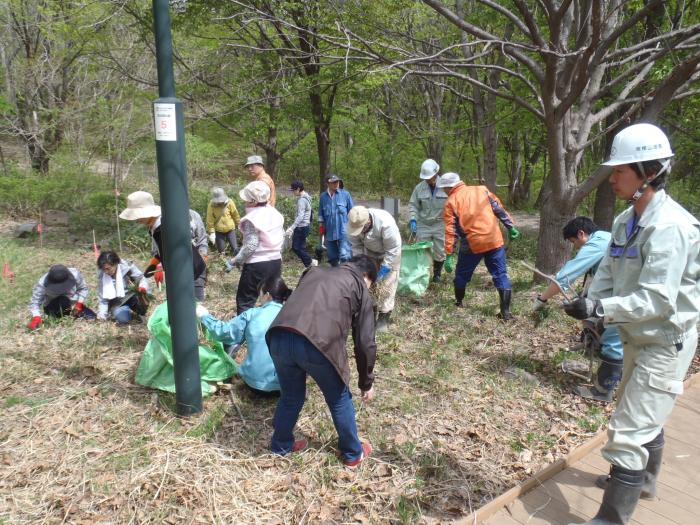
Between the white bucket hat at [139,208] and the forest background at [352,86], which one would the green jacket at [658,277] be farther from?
the white bucket hat at [139,208]

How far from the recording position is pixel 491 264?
6.32 meters

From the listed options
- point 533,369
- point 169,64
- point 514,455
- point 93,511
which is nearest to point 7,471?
point 93,511

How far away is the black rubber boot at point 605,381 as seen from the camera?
4309mm

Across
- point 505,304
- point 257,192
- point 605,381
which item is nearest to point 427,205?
point 505,304

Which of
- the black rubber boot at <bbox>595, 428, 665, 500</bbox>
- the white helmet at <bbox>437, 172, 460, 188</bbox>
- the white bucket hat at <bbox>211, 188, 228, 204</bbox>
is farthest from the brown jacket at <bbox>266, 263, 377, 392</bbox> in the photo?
the white bucket hat at <bbox>211, 188, 228, 204</bbox>

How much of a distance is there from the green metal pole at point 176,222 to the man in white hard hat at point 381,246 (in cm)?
209

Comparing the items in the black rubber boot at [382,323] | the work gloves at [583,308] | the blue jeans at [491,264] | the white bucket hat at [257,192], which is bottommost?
the black rubber boot at [382,323]

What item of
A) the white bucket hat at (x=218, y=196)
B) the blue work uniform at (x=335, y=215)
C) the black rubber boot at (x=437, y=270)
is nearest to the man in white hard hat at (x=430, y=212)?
the black rubber boot at (x=437, y=270)

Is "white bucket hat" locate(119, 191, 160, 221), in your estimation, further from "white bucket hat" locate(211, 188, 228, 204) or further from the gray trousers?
the gray trousers

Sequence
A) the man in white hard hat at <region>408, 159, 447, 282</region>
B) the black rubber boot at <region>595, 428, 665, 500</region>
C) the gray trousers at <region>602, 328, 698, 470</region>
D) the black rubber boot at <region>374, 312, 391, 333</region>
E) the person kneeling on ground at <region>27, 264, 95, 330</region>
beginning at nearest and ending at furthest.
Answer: the gray trousers at <region>602, 328, 698, 470</region> < the black rubber boot at <region>595, 428, 665, 500</region> < the person kneeling on ground at <region>27, 264, 95, 330</region> < the black rubber boot at <region>374, 312, 391, 333</region> < the man in white hard hat at <region>408, 159, 447, 282</region>

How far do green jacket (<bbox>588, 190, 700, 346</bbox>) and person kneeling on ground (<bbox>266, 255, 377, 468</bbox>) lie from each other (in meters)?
1.37

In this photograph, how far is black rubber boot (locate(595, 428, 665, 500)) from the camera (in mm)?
2998

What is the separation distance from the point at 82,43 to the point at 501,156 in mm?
13980

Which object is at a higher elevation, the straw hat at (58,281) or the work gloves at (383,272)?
the work gloves at (383,272)
